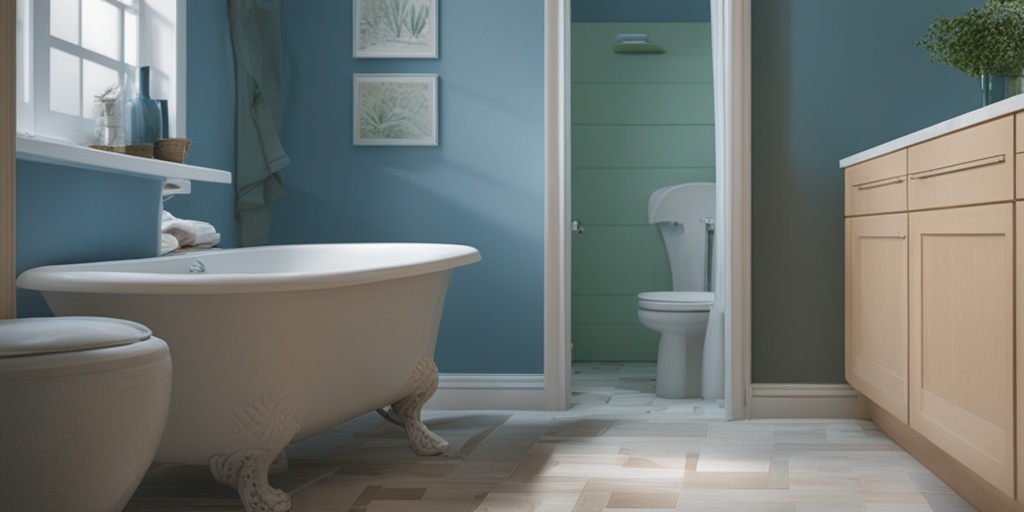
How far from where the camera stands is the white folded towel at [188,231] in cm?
327

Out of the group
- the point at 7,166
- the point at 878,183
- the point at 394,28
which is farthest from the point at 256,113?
the point at 878,183

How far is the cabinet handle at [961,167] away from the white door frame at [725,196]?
100cm

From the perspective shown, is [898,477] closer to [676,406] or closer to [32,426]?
[676,406]

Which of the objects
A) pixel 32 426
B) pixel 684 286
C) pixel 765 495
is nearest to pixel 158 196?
pixel 32 426

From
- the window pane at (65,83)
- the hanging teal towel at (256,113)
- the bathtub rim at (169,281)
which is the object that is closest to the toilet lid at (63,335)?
the bathtub rim at (169,281)

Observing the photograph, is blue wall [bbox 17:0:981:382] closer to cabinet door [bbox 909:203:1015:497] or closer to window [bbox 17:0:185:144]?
window [bbox 17:0:185:144]

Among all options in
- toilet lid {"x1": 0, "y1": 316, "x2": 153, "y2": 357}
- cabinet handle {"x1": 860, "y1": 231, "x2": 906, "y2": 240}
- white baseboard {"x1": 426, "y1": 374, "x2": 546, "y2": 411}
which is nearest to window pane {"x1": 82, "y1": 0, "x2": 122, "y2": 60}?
toilet lid {"x1": 0, "y1": 316, "x2": 153, "y2": 357}

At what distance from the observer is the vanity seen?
2.09 metres

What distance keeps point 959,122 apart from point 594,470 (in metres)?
1.34

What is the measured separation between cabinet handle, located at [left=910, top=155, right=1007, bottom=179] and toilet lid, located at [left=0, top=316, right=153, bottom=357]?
1729mm

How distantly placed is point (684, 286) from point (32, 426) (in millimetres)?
3910

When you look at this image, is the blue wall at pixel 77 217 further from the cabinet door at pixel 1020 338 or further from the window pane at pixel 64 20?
the cabinet door at pixel 1020 338

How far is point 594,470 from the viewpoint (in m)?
2.96

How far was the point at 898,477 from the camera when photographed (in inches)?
112
